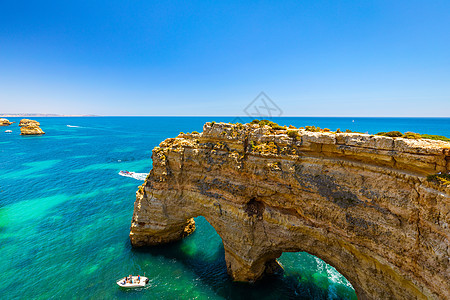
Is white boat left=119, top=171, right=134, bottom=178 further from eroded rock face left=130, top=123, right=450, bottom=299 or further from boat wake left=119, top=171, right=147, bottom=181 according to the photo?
eroded rock face left=130, top=123, right=450, bottom=299

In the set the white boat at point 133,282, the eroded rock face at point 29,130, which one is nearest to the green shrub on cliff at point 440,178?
the white boat at point 133,282

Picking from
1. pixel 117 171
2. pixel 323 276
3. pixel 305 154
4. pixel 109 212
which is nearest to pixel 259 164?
pixel 305 154

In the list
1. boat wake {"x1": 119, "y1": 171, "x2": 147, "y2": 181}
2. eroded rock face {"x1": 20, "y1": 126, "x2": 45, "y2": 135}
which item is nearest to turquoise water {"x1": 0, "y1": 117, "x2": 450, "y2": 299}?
boat wake {"x1": 119, "y1": 171, "x2": 147, "y2": 181}

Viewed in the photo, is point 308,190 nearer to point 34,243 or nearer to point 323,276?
point 323,276

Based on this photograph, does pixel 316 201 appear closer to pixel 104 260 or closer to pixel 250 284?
pixel 250 284

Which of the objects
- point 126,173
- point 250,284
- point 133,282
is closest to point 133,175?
point 126,173

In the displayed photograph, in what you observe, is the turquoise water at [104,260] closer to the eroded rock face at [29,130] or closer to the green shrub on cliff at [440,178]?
the green shrub on cliff at [440,178]
